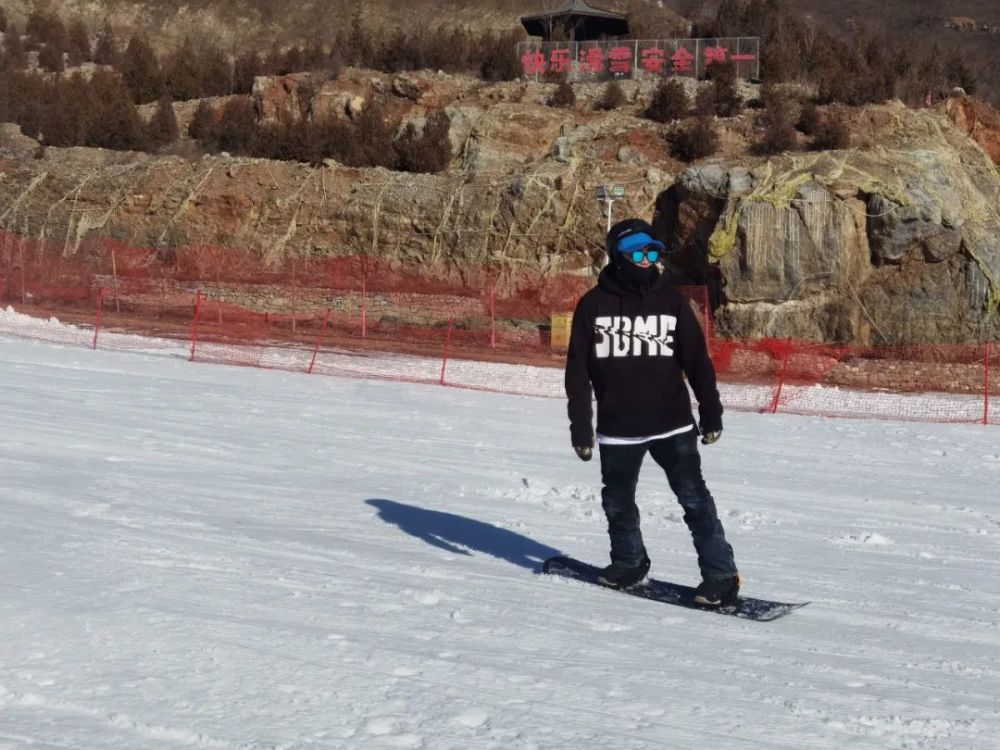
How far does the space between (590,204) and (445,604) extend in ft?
82.8

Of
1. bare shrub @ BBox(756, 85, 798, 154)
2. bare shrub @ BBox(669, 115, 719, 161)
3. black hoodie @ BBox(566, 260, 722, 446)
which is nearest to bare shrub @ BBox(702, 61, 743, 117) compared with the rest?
bare shrub @ BBox(756, 85, 798, 154)

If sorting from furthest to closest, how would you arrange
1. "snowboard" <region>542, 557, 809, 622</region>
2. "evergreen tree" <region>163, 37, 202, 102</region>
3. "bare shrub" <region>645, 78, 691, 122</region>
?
1. "evergreen tree" <region>163, 37, 202, 102</region>
2. "bare shrub" <region>645, 78, 691, 122</region>
3. "snowboard" <region>542, 557, 809, 622</region>

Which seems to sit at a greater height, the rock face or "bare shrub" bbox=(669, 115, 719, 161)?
"bare shrub" bbox=(669, 115, 719, 161)

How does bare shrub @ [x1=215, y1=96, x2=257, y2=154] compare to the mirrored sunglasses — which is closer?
the mirrored sunglasses

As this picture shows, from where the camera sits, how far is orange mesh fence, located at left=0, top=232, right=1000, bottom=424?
62.0ft

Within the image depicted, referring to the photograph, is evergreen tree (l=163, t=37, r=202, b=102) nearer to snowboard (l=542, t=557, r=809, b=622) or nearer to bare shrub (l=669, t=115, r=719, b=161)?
bare shrub (l=669, t=115, r=719, b=161)

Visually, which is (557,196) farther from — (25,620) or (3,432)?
(25,620)

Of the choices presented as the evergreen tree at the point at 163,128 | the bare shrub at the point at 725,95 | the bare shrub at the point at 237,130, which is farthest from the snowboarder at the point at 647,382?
the evergreen tree at the point at 163,128

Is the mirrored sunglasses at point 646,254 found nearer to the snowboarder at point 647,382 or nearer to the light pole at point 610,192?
the snowboarder at point 647,382

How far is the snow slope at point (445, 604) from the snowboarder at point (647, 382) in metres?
0.50

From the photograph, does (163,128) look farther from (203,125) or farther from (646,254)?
(646,254)

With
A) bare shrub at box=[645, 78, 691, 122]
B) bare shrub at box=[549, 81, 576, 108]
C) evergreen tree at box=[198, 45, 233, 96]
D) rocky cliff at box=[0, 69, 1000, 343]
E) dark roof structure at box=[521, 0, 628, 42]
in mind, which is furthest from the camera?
evergreen tree at box=[198, 45, 233, 96]

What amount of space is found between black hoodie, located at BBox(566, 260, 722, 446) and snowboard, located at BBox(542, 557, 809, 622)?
87 cm

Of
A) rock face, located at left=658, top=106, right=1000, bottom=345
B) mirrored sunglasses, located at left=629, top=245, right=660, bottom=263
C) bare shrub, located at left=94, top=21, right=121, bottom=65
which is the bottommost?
mirrored sunglasses, located at left=629, top=245, right=660, bottom=263
